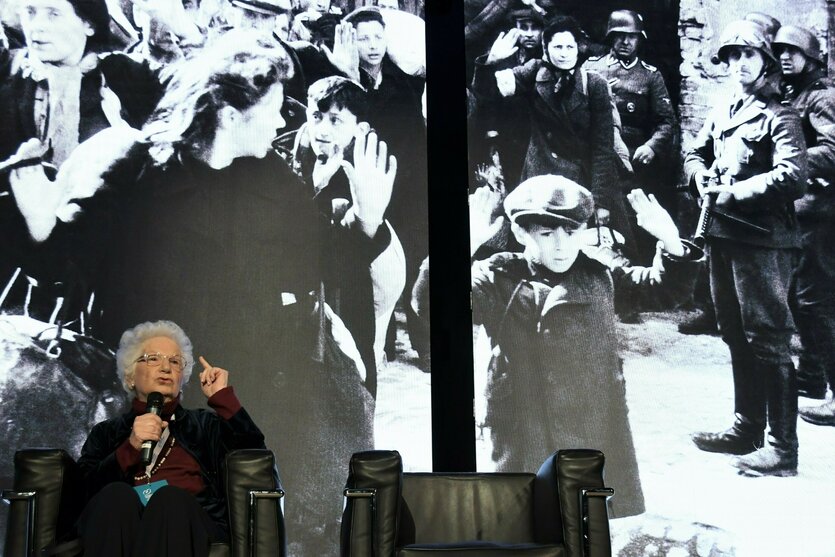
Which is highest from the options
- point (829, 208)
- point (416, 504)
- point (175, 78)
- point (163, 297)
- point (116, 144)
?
point (175, 78)

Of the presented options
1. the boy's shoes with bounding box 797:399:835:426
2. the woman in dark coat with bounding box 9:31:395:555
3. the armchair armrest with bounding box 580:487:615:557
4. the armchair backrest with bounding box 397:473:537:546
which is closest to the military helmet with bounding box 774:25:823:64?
the boy's shoes with bounding box 797:399:835:426

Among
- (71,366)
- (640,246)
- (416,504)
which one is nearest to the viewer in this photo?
(416,504)

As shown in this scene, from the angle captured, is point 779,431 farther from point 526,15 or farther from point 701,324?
point 526,15

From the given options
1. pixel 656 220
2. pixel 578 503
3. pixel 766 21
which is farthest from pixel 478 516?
pixel 766 21

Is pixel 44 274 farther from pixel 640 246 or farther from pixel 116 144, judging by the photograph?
pixel 640 246

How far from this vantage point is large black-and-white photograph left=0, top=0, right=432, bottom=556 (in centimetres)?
402

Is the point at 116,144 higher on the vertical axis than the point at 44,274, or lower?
higher

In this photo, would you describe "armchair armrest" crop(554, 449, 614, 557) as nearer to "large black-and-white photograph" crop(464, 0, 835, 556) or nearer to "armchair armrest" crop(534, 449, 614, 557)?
"armchair armrest" crop(534, 449, 614, 557)

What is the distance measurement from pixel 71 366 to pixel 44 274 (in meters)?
0.38

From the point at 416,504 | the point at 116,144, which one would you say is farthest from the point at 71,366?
the point at 416,504

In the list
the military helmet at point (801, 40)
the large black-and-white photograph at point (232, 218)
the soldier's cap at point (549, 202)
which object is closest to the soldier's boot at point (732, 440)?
the soldier's cap at point (549, 202)

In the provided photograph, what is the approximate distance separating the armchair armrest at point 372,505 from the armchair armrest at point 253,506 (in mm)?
206

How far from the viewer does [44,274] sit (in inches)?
159

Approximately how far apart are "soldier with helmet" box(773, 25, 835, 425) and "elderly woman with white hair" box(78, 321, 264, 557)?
2.34 m
